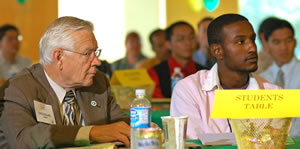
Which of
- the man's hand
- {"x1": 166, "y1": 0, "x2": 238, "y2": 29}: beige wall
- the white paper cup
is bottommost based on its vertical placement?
the man's hand

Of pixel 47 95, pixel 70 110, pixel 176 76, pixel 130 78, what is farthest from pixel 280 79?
pixel 47 95

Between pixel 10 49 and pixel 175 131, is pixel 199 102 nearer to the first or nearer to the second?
pixel 175 131

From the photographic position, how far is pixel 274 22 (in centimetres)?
438

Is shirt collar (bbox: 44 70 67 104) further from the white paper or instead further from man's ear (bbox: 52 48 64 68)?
the white paper

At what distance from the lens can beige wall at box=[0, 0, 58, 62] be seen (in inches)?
311

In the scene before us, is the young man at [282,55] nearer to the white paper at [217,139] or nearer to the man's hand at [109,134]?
the white paper at [217,139]

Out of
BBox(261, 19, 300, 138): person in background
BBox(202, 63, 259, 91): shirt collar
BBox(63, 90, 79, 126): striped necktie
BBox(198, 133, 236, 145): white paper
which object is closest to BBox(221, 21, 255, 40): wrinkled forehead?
BBox(202, 63, 259, 91): shirt collar

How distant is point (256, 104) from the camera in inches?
60.2

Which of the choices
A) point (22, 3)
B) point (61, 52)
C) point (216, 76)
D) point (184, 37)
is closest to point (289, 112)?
point (216, 76)

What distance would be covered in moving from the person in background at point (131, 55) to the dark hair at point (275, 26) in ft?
11.1

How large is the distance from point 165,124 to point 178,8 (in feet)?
25.9

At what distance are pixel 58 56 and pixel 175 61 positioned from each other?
269 centimetres

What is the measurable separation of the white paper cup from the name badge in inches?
25.9

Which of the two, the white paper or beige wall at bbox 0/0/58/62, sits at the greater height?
beige wall at bbox 0/0/58/62
